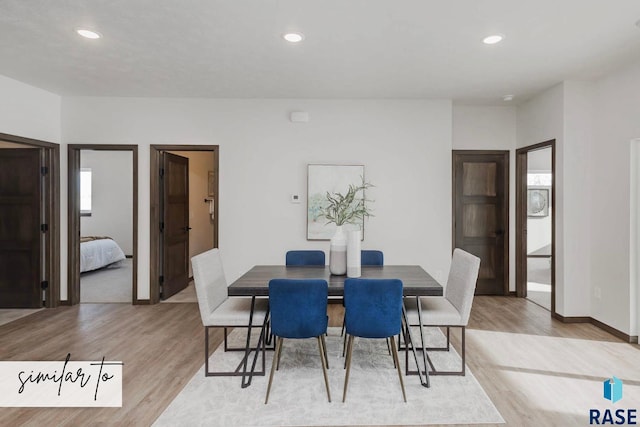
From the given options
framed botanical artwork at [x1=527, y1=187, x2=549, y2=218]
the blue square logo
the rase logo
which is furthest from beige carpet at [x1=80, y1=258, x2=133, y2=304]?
framed botanical artwork at [x1=527, y1=187, x2=549, y2=218]

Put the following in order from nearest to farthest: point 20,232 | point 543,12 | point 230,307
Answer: point 543,12 → point 230,307 → point 20,232

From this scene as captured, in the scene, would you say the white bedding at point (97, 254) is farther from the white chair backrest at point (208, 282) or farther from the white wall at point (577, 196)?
the white wall at point (577, 196)

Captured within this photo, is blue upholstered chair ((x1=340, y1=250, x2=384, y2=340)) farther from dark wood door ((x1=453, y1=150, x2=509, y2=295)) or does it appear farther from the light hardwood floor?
dark wood door ((x1=453, y1=150, x2=509, y2=295))

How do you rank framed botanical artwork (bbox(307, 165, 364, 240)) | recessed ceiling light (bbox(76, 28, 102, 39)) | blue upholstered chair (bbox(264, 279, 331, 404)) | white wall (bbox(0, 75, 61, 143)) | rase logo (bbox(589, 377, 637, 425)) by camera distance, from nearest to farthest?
rase logo (bbox(589, 377, 637, 425)) < blue upholstered chair (bbox(264, 279, 331, 404)) < recessed ceiling light (bbox(76, 28, 102, 39)) < white wall (bbox(0, 75, 61, 143)) < framed botanical artwork (bbox(307, 165, 364, 240))

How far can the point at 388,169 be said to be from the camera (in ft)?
15.5

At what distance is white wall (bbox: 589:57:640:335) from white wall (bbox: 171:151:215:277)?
18.1ft

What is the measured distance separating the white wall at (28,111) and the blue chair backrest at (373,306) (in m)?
4.09

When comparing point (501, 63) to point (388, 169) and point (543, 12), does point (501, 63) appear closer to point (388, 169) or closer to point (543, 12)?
point (543, 12)

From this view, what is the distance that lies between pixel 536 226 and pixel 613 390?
22.8 feet

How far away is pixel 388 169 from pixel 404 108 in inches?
31.2

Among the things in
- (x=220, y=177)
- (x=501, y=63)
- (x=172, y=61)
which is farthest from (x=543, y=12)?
(x=220, y=177)

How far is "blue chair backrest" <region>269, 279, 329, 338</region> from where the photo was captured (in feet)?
7.98

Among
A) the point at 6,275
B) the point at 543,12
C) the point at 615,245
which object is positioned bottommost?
the point at 6,275

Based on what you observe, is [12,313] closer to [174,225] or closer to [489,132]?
[174,225]
